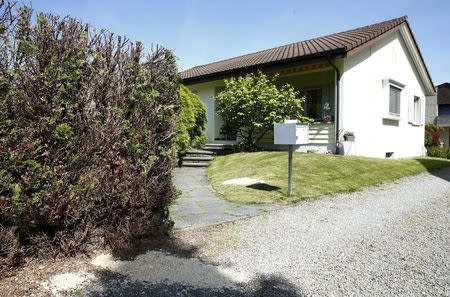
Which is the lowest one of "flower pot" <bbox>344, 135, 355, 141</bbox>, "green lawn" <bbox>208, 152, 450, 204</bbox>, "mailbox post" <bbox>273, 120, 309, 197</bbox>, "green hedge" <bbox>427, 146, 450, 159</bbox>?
"green hedge" <bbox>427, 146, 450, 159</bbox>

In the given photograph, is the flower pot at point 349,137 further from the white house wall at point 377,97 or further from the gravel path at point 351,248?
the gravel path at point 351,248

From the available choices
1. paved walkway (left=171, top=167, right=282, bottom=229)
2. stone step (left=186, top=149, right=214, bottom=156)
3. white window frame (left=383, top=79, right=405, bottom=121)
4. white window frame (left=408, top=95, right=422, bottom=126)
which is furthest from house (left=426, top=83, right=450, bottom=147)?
A: paved walkway (left=171, top=167, right=282, bottom=229)

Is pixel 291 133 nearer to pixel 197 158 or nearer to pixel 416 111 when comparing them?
pixel 197 158

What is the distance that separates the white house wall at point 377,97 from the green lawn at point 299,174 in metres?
2.15

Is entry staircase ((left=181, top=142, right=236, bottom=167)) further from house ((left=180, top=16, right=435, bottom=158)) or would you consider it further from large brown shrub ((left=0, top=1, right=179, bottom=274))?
large brown shrub ((left=0, top=1, right=179, bottom=274))

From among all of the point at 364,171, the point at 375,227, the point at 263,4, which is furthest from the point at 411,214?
the point at 263,4

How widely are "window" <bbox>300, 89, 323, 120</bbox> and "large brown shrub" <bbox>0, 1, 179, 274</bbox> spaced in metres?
11.1

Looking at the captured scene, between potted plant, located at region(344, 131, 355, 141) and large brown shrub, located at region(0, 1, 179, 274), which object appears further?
potted plant, located at region(344, 131, 355, 141)

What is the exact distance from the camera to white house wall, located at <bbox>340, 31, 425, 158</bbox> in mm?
12898

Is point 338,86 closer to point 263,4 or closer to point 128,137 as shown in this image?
point 263,4

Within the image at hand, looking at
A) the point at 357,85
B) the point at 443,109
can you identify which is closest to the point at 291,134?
the point at 357,85

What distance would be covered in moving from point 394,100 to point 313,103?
420cm

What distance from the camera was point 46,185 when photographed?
11.0 ft

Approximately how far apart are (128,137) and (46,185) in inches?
39.3
